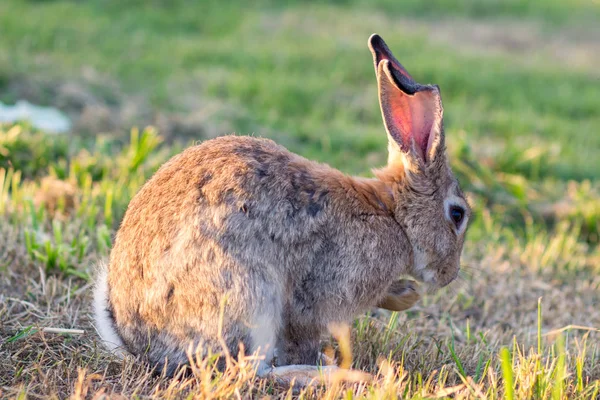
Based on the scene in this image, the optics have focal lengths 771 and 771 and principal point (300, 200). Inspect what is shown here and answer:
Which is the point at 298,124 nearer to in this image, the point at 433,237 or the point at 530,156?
the point at 530,156

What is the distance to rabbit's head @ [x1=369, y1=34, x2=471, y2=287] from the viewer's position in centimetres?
337

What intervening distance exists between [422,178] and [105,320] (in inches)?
60.3

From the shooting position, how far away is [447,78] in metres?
10.5

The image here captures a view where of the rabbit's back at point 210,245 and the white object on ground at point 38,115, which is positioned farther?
the white object on ground at point 38,115

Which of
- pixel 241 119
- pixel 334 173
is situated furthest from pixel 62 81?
pixel 334 173

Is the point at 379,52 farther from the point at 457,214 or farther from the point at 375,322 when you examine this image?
the point at 375,322

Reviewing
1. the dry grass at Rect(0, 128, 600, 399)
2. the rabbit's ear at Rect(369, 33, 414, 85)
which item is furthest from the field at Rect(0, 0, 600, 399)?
the rabbit's ear at Rect(369, 33, 414, 85)

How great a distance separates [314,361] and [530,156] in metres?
4.86

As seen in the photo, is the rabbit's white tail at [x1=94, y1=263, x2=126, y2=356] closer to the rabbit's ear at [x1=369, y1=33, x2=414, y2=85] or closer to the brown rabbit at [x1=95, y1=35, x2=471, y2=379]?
the brown rabbit at [x1=95, y1=35, x2=471, y2=379]

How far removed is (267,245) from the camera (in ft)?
9.78

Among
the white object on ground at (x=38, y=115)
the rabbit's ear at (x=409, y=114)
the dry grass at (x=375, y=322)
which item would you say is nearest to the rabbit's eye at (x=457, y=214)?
the rabbit's ear at (x=409, y=114)

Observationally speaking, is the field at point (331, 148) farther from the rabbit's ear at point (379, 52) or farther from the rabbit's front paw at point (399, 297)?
the rabbit's ear at point (379, 52)

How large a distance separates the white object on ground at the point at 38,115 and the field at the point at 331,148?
16 centimetres

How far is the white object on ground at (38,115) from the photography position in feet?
22.6
